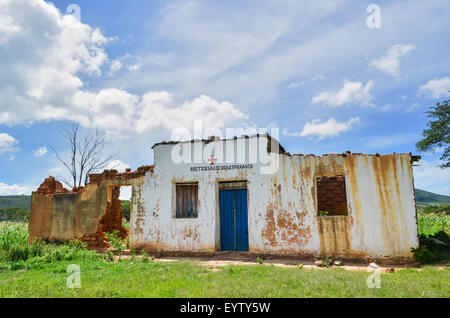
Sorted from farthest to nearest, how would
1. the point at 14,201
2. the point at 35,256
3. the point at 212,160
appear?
the point at 14,201 → the point at 212,160 → the point at 35,256

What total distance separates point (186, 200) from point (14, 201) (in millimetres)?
66365

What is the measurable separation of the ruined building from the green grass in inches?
65.5

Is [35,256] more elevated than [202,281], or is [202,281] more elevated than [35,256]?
[35,256]

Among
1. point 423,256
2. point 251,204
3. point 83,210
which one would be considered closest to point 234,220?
point 251,204

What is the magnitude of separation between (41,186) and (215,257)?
8.45 m

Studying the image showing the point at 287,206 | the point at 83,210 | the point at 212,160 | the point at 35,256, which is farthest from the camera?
the point at 83,210

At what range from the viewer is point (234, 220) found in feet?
32.5

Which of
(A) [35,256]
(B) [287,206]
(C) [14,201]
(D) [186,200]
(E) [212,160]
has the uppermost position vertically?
(C) [14,201]

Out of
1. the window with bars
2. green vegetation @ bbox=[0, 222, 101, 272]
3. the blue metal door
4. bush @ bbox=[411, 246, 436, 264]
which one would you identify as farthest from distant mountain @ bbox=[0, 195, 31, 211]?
bush @ bbox=[411, 246, 436, 264]

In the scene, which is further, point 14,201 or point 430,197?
point 430,197

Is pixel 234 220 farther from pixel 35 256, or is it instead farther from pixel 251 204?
pixel 35 256

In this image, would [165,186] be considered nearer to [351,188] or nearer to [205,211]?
[205,211]

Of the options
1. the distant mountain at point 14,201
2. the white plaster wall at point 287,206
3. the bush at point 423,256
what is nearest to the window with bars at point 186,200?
the white plaster wall at point 287,206

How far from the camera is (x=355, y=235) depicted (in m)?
8.42
